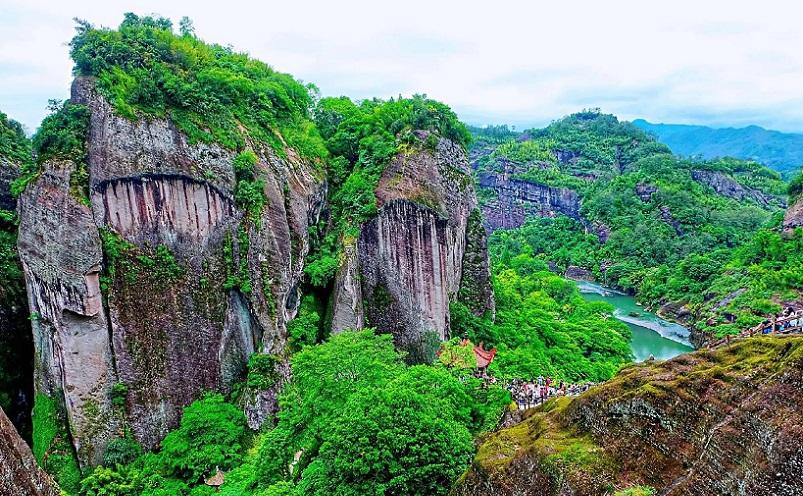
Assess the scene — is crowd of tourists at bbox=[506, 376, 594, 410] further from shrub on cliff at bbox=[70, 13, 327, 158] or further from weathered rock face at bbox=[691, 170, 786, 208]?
weathered rock face at bbox=[691, 170, 786, 208]

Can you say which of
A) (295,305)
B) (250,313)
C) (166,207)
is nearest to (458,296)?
(295,305)

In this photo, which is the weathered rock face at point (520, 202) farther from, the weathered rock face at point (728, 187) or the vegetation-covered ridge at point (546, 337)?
the vegetation-covered ridge at point (546, 337)

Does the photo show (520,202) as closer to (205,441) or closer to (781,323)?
(205,441)

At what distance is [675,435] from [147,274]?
57.8 feet

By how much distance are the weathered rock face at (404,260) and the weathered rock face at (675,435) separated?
1378 centimetres

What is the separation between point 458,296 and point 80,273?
17022 mm

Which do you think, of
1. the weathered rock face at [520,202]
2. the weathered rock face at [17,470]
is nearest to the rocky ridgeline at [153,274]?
the weathered rock face at [17,470]

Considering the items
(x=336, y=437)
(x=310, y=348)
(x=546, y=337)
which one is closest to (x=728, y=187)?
(x=546, y=337)

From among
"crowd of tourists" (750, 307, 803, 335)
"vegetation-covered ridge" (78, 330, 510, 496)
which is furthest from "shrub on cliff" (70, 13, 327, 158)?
"crowd of tourists" (750, 307, 803, 335)

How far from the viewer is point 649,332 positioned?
42406 millimetres

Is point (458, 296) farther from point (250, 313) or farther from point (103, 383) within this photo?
point (103, 383)

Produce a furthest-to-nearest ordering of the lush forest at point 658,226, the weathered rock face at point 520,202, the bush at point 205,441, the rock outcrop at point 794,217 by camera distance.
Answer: the weathered rock face at point 520,202 < the rock outcrop at point 794,217 < the lush forest at point 658,226 < the bush at point 205,441

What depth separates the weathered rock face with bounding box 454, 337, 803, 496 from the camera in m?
5.80

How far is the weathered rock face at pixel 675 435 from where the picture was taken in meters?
5.80
